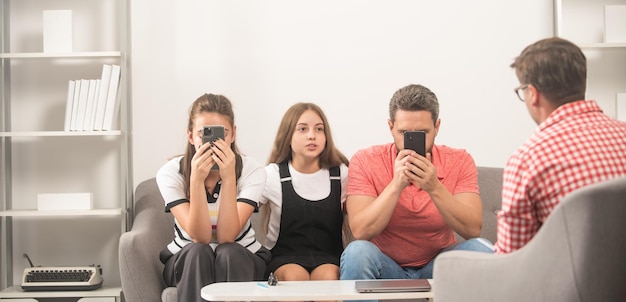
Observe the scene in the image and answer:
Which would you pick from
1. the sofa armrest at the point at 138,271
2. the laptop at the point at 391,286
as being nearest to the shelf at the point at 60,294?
the sofa armrest at the point at 138,271

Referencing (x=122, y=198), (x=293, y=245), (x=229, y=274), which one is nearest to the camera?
(x=229, y=274)

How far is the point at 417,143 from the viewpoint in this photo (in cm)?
255

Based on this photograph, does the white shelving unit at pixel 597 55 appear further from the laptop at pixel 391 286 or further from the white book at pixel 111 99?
the white book at pixel 111 99

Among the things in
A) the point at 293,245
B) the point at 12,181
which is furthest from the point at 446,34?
the point at 12,181

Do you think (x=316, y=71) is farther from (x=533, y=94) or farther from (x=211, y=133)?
(x=533, y=94)

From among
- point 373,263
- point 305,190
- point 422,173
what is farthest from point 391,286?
point 305,190

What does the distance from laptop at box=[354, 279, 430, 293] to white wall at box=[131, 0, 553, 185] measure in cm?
129

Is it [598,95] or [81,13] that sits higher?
[81,13]

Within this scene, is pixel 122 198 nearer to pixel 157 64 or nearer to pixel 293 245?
pixel 157 64

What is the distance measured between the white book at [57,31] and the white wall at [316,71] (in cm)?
31

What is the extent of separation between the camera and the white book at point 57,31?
3.27m

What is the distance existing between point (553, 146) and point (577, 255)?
256 millimetres

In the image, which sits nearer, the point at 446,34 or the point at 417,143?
the point at 417,143

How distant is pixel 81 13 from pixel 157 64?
436 millimetres
